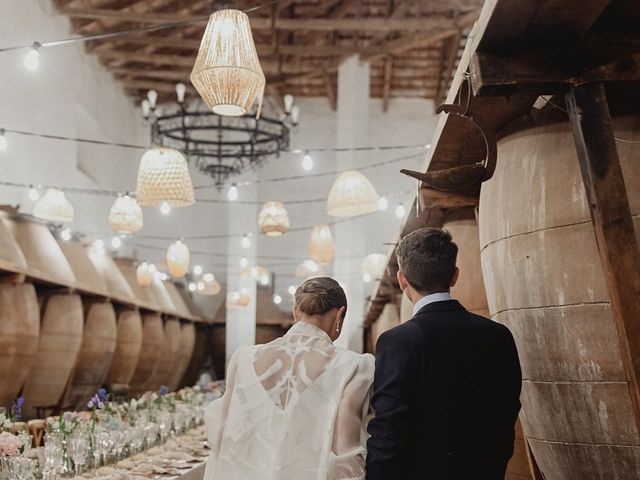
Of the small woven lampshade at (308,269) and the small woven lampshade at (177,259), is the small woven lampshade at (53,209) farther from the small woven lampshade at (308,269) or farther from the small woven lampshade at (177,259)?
the small woven lampshade at (308,269)

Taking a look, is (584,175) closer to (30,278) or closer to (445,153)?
(445,153)

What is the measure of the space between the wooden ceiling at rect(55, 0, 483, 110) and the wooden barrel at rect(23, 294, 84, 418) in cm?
501

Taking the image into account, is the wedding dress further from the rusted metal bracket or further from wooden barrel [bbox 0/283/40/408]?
wooden barrel [bbox 0/283/40/408]

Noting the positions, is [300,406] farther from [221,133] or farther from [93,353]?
[221,133]

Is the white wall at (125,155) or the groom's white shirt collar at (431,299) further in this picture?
the white wall at (125,155)

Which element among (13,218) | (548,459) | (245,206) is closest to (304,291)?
(548,459)

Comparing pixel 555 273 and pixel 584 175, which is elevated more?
pixel 584 175

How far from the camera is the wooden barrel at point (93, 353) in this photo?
10312 millimetres

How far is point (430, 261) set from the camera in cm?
217

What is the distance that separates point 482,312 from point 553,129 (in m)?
1.43

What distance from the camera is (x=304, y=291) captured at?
2.57 metres

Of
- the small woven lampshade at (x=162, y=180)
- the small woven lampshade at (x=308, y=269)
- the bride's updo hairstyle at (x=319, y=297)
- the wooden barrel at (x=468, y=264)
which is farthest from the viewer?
the small woven lampshade at (x=308, y=269)

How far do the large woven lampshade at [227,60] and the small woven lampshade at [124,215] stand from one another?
14.6 feet

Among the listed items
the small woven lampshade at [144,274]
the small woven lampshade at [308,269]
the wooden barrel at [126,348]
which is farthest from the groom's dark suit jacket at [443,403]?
the small woven lampshade at [308,269]
